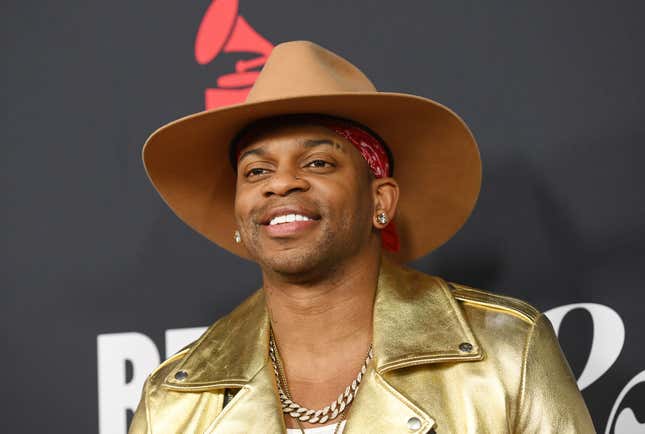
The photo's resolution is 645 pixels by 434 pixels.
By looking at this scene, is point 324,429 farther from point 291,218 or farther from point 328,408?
point 291,218

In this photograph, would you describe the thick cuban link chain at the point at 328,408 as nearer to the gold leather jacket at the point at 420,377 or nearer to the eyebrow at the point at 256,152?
the gold leather jacket at the point at 420,377

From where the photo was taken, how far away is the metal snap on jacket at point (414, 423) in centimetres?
158

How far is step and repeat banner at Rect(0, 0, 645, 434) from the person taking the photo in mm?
2182

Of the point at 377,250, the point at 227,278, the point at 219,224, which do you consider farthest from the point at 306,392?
the point at 227,278

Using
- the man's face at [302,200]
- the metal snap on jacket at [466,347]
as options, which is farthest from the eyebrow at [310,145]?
the metal snap on jacket at [466,347]

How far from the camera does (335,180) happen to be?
1759mm

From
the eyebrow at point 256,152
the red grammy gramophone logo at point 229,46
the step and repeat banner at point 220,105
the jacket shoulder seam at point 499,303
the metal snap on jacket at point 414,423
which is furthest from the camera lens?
the red grammy gramophone logo at point 229,46

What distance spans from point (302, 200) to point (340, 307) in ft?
0.78

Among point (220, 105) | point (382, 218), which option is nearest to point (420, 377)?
point (382, 218)

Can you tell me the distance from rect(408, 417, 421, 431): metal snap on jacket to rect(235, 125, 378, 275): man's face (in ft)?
1.13

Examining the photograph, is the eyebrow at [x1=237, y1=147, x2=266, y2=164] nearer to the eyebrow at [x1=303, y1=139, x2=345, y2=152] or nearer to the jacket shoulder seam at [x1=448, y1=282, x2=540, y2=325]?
the eyebrow at [x1=303, y1=139, x2=345, y2=152]

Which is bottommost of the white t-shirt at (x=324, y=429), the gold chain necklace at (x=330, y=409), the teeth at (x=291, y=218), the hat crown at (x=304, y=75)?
the white t-shirt at (x=324, y=429)

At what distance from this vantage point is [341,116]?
1848mm

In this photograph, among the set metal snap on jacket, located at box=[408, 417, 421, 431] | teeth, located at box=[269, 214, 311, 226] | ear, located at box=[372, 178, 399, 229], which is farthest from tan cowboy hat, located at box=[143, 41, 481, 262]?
metal snap on jacket, located at box=[408, 417, 421, 431]
